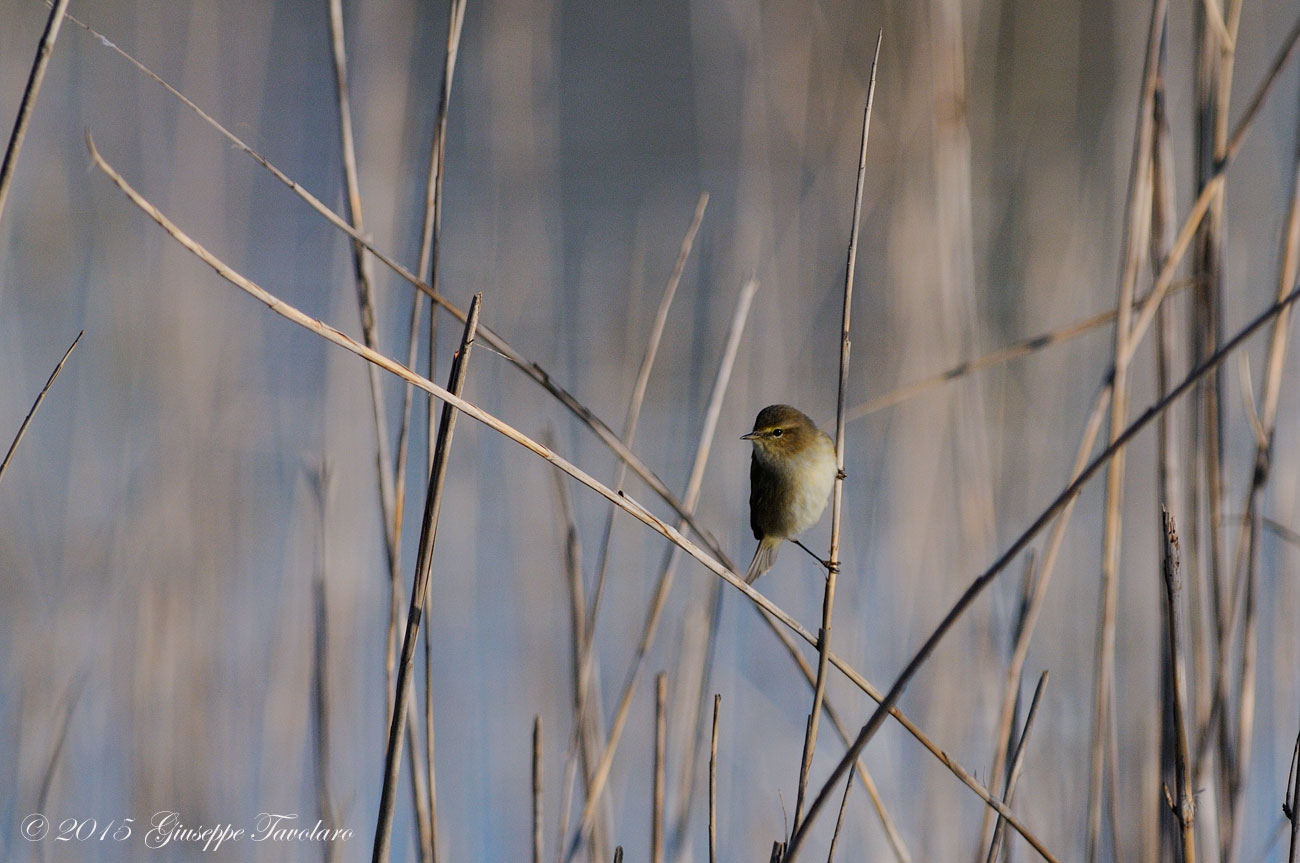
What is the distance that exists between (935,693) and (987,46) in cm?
204

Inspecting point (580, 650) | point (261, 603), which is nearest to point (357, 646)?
point (261, 603)

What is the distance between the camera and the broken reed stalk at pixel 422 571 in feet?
3.27

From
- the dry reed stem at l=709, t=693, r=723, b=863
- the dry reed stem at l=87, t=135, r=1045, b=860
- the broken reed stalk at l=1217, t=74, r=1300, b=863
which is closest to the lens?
the dry reed stem at l=87, t=135, r=1045, b=860

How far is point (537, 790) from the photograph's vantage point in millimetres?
1407

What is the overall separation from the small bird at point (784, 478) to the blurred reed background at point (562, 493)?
0.26 meters

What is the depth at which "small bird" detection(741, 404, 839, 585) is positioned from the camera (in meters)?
2.18

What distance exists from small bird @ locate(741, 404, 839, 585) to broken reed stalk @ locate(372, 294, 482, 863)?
115 centimetres

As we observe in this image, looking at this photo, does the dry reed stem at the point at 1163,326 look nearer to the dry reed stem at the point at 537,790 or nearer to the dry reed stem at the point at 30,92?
the dry reed stem at the point at 537,790

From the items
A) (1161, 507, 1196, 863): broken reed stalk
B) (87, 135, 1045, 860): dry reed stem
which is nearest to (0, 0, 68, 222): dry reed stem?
(87, 135, 1045, 860): dry reed stem

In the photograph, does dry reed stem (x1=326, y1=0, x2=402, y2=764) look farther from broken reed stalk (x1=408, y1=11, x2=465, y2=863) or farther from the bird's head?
the bird's head

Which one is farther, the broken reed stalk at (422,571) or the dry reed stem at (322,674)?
the dry reed stem at (322,674)

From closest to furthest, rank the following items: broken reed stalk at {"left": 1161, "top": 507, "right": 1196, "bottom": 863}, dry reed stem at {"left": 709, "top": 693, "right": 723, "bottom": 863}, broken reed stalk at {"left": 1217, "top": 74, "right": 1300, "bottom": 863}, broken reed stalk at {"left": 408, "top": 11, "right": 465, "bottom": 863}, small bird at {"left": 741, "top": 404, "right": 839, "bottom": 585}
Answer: broken reed stalk at {"left": 1161, "top": 507, "right": 1196, "bottom": 863} < dry reed stem at {"left": 709, "top": 693, "right": 723, "bottom": 863} < broken reed stalk at {"left": 408, "top": 11, "right": 465, "bottom": 863} < broken reed stalk at {"left": 1217, "top": 74, "right": 1300, "bottom": 863} < small bird at {"left": 741, "top": 404, "right": 839, "bottom": 585}

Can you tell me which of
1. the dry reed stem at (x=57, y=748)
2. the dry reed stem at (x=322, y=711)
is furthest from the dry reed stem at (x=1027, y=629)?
the dry reed stem at (x=57, y=748)

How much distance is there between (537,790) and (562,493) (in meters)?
0.52
